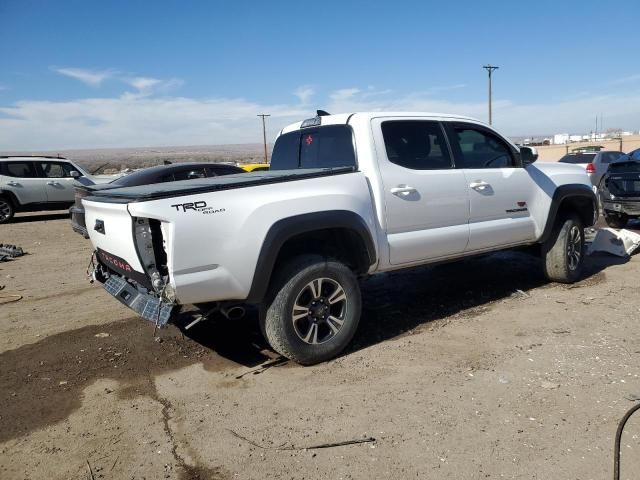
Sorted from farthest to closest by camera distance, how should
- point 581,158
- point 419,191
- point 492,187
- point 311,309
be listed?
point 581,158 → point 492,187 → point 419,191 → point 311,309

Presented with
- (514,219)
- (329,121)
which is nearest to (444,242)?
(514,219)

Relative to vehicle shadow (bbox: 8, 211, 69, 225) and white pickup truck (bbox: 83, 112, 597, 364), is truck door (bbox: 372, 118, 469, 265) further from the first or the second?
vehicle shadow (bbox: 8, 211, 69, 225)

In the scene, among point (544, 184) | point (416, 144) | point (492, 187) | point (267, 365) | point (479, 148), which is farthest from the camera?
point (544, 184)

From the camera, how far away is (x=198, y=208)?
3295 millimetres

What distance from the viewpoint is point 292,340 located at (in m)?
3.77

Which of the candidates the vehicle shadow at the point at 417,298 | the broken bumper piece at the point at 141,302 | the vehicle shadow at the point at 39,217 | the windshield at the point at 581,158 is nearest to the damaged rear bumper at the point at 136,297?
the broken bumper piece at the point at 141,302

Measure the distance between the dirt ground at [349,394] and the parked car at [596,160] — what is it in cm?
1073

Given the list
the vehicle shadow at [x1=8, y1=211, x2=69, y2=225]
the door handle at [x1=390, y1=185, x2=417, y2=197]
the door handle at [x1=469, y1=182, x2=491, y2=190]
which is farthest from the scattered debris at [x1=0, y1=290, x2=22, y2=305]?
the vehicle shadow at [x1=8, y1=211, x2=69, y2=225]

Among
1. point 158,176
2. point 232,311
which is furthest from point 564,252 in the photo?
point 158,176

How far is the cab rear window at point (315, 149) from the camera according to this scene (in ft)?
14.7

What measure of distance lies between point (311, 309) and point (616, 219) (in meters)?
8.28

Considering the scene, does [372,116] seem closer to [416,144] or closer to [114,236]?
[416,144]

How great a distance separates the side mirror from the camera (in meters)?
5.41

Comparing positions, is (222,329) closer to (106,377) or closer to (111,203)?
(106,377)
